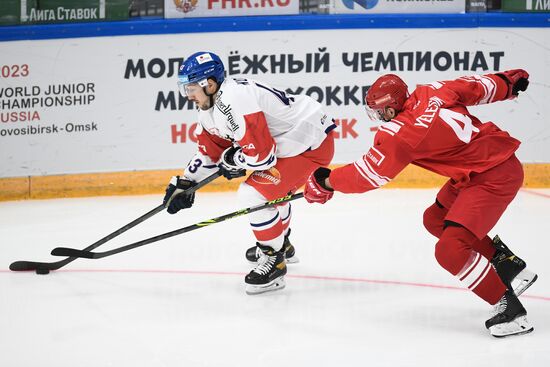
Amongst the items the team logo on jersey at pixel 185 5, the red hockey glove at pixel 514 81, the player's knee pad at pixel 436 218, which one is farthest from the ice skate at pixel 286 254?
the team logo on jersey at pixel 185 5

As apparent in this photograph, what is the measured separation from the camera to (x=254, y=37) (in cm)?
645

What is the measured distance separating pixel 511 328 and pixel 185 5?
394 cm

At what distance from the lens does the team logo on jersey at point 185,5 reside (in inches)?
252

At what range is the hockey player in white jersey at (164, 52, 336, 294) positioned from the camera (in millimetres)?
3902

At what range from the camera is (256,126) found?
3.87 metres

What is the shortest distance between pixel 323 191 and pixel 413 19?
327 cm

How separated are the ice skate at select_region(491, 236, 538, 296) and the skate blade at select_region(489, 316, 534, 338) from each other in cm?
28

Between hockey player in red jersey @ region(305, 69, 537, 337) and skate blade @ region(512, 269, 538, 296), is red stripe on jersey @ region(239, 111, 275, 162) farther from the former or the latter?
skate blade @ region(512, 269, 538, 296)

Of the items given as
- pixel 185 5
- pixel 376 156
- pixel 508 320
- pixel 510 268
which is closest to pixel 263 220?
pixel 376 156

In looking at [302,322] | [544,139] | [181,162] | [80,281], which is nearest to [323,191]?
[302,322]

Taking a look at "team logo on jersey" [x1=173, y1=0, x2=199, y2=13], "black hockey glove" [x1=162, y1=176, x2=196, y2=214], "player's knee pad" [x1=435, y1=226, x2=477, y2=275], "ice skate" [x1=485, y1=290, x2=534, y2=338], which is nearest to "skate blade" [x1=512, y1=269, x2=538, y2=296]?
"ice skate" [x1=485, y1=290, x2=534, y2=338]

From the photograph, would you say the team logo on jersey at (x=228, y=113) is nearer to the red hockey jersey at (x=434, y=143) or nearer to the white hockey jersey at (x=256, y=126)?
the white hockey jersey at (x=256, y=126)

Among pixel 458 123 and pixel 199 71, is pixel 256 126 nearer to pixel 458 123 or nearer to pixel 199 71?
pixel 199 71

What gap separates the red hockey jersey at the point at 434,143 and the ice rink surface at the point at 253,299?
0.62 meters
